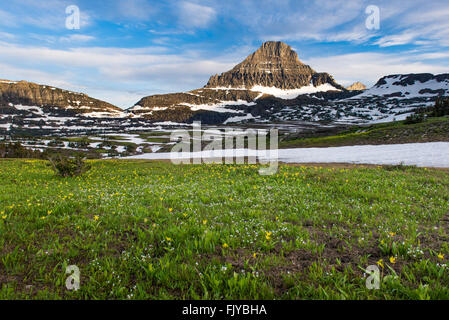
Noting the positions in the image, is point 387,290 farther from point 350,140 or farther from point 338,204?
point 350,140

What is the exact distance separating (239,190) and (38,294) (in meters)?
8.28

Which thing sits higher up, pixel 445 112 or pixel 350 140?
pixel 445 112

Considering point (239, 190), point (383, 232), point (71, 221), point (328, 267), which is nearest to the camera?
point (328, 267)

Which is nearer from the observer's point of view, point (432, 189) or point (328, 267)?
point (328, 267)

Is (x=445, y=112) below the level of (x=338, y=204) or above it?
above

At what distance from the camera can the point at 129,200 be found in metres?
8.66

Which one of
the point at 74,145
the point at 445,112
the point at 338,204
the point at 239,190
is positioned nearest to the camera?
the point at 338,204

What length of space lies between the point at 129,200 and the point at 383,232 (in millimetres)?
8205

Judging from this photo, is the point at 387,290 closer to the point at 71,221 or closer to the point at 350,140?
the point at 71,221

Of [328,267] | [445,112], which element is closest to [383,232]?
[328,267]
